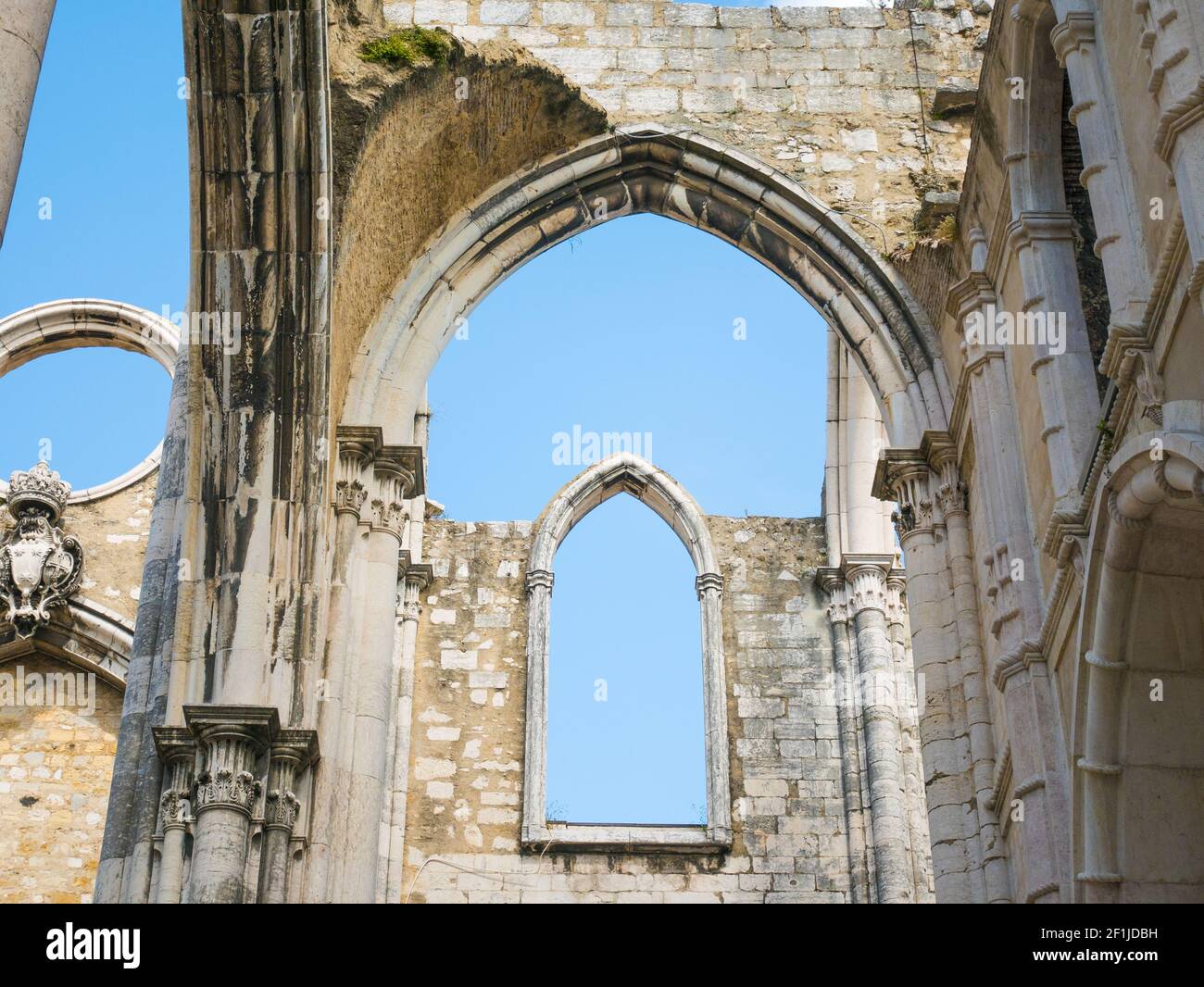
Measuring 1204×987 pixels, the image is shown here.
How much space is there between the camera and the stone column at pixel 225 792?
8227 millimetres

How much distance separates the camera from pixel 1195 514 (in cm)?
658

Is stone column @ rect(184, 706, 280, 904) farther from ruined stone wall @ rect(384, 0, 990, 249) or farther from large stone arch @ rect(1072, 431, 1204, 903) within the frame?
ruined stone wall @ rect(384, 0, 990, 249)

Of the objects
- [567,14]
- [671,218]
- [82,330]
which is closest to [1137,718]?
[671,218]

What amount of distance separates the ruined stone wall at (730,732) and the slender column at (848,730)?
2.7 inches

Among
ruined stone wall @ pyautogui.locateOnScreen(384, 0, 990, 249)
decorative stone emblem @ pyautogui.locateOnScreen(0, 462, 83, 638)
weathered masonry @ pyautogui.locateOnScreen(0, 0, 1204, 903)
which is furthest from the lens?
decorative stone emblem @ pyautogui.locateOnScreen(0, 462, 83, 638)

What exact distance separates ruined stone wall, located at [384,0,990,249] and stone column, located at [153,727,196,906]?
182 inches

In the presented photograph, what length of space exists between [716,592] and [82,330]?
529 centimetres

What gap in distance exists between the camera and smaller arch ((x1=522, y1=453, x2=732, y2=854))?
12641 millimetres

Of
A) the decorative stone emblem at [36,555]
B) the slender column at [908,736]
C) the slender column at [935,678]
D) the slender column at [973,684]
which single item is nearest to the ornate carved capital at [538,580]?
the slender column at [908,736]

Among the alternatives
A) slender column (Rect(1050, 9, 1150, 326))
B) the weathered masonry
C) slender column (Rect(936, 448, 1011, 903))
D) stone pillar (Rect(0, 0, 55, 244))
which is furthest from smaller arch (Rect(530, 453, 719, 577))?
stone pillar (Rect(0, 0, 55, 244))

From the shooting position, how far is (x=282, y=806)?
8633 mm
